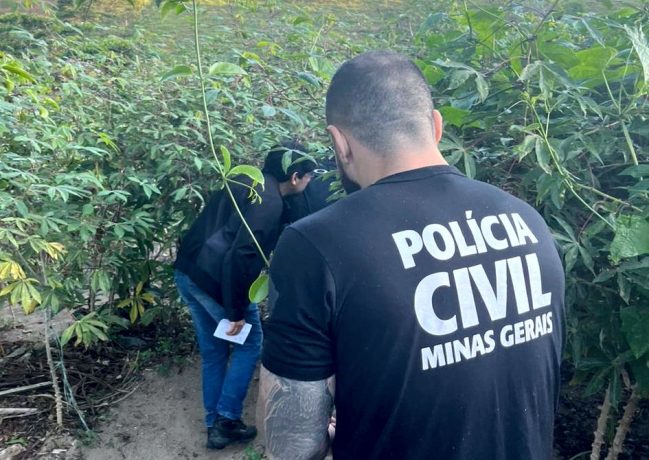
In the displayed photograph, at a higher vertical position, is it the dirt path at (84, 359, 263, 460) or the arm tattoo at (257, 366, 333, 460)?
the arm tattoo at (257, 366, 333, 460)

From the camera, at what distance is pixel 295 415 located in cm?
138

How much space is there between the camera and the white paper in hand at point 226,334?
322 centimetres

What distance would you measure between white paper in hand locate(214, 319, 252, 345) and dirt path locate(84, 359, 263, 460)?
Result: 24.0 inches

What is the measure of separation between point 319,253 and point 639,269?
104 centimetres

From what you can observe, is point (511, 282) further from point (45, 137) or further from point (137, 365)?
point (137, 365)

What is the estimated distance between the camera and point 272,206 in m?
3.04

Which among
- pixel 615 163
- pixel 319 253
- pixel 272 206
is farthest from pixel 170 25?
pixel 319 253

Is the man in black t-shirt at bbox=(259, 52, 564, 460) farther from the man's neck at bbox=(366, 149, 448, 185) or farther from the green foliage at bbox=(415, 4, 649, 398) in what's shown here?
the green foliage at bbox=(415, 4, 649, 398)

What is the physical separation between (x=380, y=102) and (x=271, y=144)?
180cm

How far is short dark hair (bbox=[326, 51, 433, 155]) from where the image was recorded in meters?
1.40

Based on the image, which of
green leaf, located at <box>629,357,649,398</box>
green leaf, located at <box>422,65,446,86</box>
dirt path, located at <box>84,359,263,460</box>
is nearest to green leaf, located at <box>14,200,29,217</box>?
dirt path, located at <box>84,359,263,460</box>

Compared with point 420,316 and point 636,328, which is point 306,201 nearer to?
point 636,328

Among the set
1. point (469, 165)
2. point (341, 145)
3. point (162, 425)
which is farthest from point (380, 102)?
point (162, 425)

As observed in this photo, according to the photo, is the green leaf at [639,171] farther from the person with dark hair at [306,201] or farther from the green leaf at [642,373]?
the person with dark hair at [306,201]
